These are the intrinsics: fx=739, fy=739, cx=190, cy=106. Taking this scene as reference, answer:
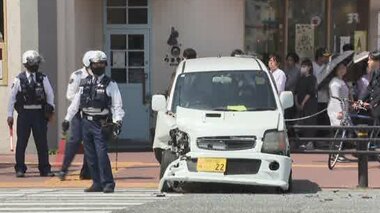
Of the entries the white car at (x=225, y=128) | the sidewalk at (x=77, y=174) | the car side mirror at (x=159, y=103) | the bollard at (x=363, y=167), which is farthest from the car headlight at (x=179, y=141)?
the bollard at (x=363, y=167)

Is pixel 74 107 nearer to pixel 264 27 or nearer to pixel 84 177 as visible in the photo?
pixel 84 177

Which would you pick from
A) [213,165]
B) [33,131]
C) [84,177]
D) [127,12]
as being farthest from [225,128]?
[127,12]

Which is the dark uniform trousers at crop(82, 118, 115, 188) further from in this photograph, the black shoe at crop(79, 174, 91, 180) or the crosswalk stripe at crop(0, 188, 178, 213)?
the black shoe at crop(79, 174, 91, 180)

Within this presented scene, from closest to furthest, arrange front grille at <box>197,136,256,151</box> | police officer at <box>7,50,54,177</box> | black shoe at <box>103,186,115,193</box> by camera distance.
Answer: front grille at <box>197,136,256,151</box>, black shoe at <box>103,186,115,193</box>, police officer at <box>7,50,54,177</box>

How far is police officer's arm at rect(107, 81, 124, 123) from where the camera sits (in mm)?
10352

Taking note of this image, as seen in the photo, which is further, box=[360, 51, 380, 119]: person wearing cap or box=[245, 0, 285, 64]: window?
box=[245, 0, 285, 64]: window

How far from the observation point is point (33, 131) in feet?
40.5

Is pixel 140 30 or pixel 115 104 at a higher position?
pixel 140 30

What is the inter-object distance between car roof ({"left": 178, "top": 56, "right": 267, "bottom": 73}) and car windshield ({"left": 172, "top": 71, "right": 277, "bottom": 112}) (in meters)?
0.09

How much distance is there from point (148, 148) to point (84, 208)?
6.87 metres

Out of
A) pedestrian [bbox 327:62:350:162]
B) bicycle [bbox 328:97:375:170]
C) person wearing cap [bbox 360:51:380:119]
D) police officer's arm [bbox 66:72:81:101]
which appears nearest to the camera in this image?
police officer's arm [bbox 66:72:81:101]

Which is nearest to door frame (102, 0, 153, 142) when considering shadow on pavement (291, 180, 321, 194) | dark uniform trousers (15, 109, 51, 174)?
dark uniform trousers (15, 109, 51, 174)

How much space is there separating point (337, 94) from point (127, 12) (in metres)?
6.01

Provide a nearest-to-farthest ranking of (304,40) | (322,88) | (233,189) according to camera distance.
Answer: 1. (233,189)
2. (322,88)
3. (304,40)
